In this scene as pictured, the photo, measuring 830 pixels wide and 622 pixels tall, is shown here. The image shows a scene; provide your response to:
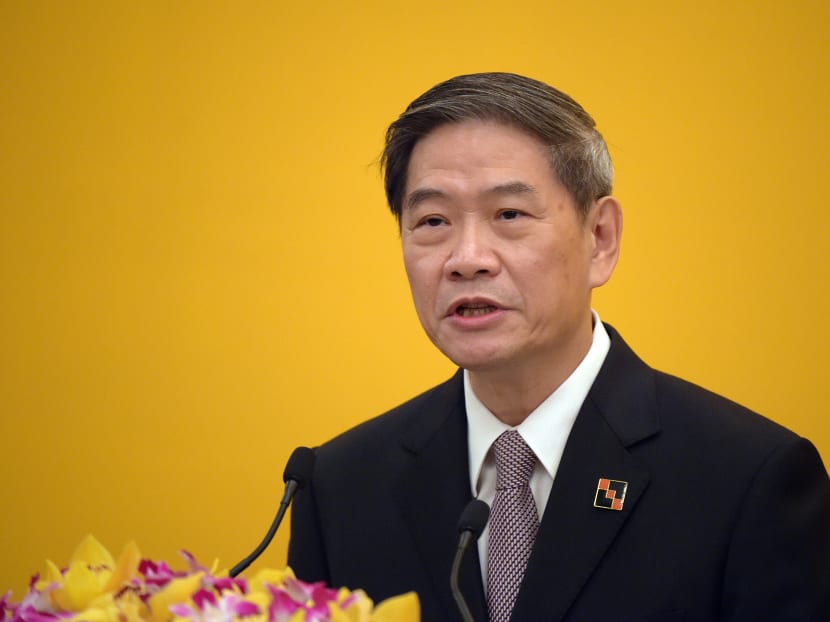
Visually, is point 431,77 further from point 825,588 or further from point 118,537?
point 825,588

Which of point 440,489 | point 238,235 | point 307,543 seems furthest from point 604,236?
point 238,235

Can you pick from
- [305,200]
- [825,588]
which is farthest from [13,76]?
[825,588]

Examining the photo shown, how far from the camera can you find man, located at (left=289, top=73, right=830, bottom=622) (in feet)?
4.84

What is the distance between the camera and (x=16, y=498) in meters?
2.84

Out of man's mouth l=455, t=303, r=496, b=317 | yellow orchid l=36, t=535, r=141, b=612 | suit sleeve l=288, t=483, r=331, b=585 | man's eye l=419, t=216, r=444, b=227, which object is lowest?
yellow orchid l=36, t=535, r=141, b=612

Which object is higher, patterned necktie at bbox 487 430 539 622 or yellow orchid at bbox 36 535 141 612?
patterned necktie at bbox 487 430 539 622

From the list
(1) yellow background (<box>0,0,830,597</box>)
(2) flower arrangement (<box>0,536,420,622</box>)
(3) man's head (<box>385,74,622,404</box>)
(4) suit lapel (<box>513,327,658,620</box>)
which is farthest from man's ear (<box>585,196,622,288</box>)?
(1) yellow background (<box>0,0,830,597</box>)

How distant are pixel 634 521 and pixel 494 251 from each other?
388mm

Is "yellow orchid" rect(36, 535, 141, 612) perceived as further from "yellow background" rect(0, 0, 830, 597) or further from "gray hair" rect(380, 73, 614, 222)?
"yellow background" rect(0, 0, 830, 597)

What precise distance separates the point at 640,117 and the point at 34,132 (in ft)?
4.68

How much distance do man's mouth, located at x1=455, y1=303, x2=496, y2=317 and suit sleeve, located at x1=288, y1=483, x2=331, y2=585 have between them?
0.43 meters

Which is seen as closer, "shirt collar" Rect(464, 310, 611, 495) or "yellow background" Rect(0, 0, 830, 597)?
"shirt collar" Rect(464, 310, 611, 495)

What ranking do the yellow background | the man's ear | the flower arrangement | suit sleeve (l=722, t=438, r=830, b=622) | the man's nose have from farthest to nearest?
the yellow background, the man's ear, the man's nose, suit sleeve (l=722, t=438, r=830, b=622), the flower arrangement

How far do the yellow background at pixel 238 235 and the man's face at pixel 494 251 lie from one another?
1.07 meters
